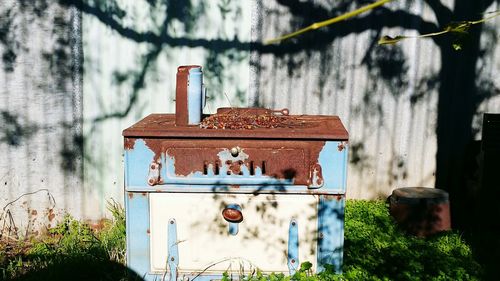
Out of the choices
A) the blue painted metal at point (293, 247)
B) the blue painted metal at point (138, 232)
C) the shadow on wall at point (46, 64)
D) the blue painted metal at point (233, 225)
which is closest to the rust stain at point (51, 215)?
the shadow on wall at point (46, 64)

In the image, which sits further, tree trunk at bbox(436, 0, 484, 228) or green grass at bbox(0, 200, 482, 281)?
tree trunk at bbox(436, 0, 484, 228)

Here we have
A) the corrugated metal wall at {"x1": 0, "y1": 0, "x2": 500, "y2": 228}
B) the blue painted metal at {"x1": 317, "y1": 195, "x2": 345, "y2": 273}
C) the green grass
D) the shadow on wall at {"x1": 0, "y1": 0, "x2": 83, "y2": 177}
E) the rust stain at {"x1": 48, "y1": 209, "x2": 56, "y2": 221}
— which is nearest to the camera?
the blue painted metal at {"x1": 317, "y1": 195, "x2": 345, "y2": 273}

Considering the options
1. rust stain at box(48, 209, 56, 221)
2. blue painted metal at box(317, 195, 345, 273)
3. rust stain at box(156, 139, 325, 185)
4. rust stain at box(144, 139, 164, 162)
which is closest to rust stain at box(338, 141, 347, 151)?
rust stain at box(156, 139, 325, 185)

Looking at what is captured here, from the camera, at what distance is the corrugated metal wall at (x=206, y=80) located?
5.24m

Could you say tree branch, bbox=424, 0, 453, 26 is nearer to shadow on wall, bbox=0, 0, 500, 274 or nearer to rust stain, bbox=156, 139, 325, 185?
shadow on wall, bbox=0, 0, 500, 274

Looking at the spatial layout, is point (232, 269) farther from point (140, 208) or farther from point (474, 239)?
point (474, 239)

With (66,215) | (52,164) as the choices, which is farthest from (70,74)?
(66,215)

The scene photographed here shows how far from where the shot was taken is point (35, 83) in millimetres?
5199

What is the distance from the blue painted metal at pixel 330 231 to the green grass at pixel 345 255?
13cm

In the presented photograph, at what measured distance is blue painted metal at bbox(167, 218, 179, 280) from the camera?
12.9 feet

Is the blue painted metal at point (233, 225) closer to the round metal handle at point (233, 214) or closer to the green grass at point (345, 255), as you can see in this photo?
the round metal handle at point (233, 214)

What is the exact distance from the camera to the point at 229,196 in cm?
388

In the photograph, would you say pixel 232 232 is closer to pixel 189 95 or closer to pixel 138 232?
pixel 138 232

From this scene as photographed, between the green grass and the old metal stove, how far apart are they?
20cm
